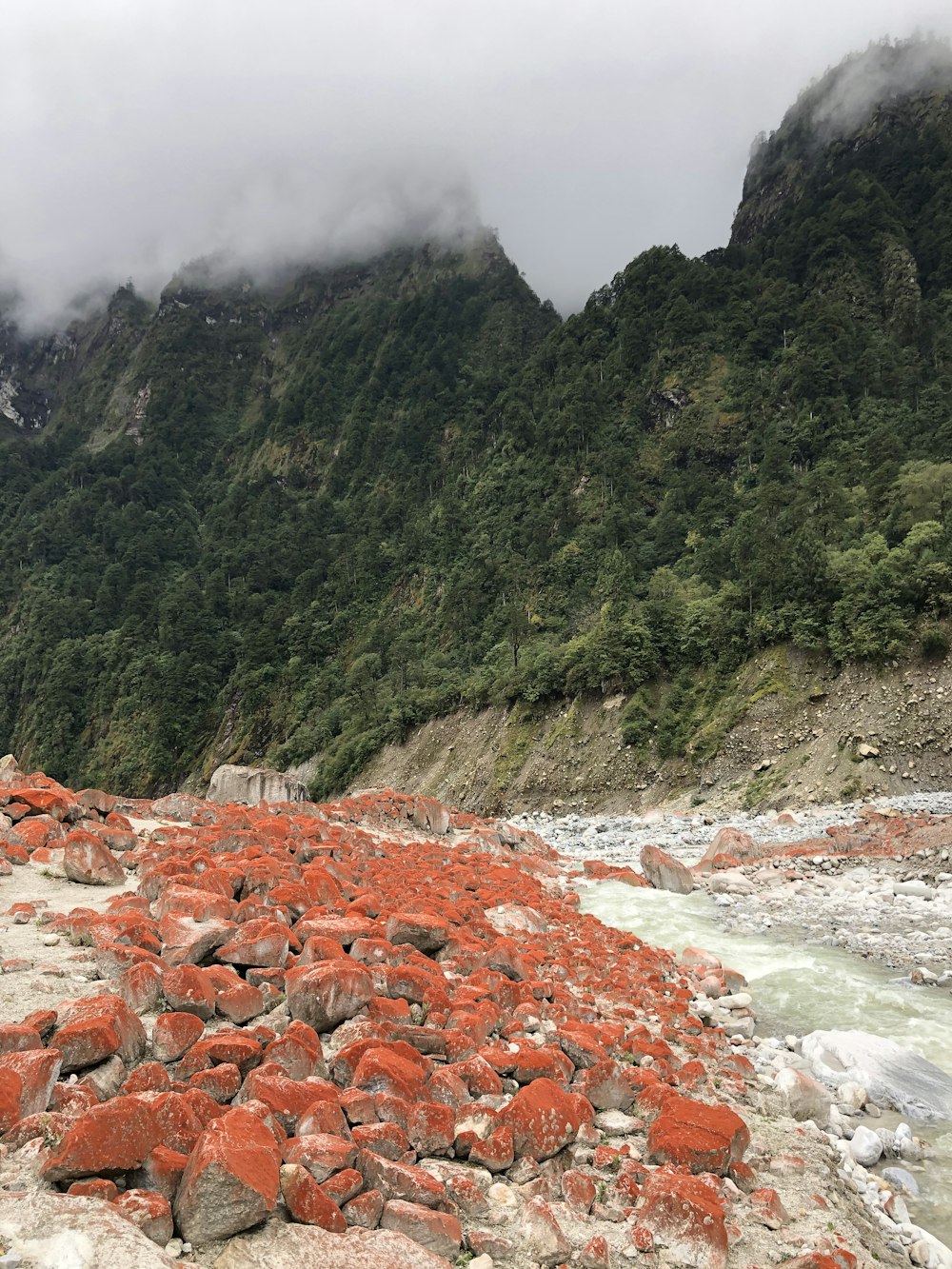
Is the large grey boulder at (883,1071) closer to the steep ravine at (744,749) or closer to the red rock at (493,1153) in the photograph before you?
the red rock at (493,1153)

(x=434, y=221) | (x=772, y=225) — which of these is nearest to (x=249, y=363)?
(x=434, y=221)

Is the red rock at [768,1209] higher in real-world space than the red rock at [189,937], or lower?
lower

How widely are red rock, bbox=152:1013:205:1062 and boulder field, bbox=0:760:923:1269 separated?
0.6 inches

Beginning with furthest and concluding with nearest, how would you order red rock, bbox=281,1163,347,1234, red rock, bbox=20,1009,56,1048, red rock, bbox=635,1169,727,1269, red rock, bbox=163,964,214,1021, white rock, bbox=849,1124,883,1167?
1. white rock, bbox=849,1124,883,1167
2. red rock, bbox=163,964,214,1021
3. red rock, bbox=20,1009,56,1048
4. red rock, bbox=635,1169,727,1269
5. red rock, bbox=281,1163,347,1234

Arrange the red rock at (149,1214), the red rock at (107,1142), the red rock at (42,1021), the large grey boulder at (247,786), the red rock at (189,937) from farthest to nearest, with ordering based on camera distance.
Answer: the large grey boulder at (247,786)
the red rock at (189,937)
the red rock at (42,1021)
the red rock at (107,1142)
the red rock at (149,1214)

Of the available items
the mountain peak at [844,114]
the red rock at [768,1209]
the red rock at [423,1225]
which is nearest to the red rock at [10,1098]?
the red rock at [423,1225]

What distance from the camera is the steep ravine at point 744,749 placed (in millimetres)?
30422

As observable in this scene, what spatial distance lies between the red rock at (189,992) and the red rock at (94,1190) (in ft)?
7.00

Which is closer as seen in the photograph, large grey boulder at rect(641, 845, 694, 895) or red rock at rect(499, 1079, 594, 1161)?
red rock at rect(499, 1079, 594, 1161)

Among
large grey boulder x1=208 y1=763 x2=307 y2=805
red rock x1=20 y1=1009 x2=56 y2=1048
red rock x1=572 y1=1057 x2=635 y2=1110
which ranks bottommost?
large grey boulder x1=208 y1=763 x2=307 y2=805

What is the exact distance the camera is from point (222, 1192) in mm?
3648

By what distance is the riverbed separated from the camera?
651 cm

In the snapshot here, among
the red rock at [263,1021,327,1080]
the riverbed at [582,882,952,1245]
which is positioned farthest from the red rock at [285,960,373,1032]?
the riverbed at [582,882,952,1245]

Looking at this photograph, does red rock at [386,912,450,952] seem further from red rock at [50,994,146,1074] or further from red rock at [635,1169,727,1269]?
red rock at [635,1169,727,1269]
